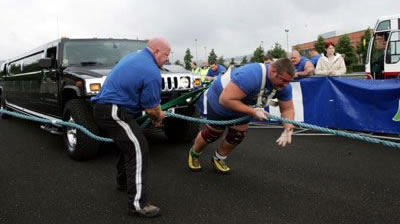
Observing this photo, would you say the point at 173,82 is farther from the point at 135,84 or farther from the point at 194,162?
the point at 135,84

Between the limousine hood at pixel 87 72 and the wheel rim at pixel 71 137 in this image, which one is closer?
the limousine hood at pixel 87 72

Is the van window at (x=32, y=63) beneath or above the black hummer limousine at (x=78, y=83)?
above

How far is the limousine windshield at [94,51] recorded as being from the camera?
611cm

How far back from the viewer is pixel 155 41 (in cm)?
344

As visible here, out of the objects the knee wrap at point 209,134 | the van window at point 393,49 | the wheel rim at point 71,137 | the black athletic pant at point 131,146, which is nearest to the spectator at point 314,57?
the van window at point 393,49

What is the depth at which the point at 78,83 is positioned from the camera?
17.4ft

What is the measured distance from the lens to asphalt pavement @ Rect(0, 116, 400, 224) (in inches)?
136

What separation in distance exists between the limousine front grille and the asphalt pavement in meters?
1.00

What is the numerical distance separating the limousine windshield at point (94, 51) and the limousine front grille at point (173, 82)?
1094mm

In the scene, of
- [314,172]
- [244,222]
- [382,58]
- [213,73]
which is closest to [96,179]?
[244,222]

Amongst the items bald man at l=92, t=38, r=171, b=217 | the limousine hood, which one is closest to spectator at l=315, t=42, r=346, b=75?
the limousine hood

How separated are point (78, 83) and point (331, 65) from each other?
5.10m

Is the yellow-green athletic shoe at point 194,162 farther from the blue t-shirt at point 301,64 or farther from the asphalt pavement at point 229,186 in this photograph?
the blue t-shirt at point 301,64

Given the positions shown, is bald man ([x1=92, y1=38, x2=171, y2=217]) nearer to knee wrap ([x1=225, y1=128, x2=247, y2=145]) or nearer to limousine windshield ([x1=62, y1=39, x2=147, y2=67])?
knee wrap ([x1=225, y1=128, x2=247, y2=145])
